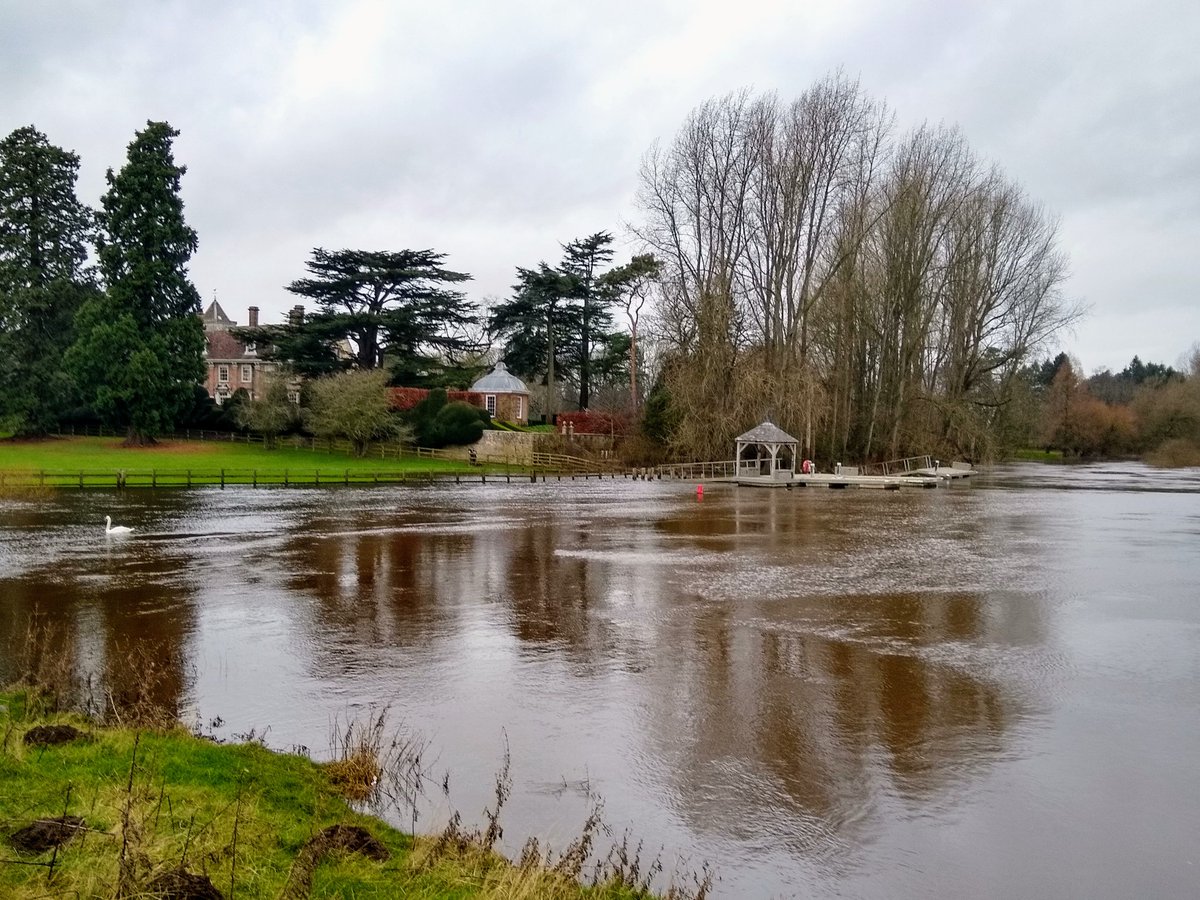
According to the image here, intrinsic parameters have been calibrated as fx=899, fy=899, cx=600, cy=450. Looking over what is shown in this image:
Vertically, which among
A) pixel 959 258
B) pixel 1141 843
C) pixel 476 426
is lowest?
pixel 1141 843

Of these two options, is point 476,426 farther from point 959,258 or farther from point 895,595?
point 895,595

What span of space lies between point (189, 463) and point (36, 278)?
20.7 m

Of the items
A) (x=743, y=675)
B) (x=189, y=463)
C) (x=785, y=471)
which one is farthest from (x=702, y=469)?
(x=743, y=675)

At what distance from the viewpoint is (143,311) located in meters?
50.9

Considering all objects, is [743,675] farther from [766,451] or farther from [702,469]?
[766,451]

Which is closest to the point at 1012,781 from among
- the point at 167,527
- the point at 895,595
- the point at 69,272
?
the point at 895,595

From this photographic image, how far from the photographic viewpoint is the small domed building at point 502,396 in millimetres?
64562

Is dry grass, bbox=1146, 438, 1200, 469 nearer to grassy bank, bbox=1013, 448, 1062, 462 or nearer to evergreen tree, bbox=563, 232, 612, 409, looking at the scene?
grassy bank, bbox=1013, 448, 1062, 462

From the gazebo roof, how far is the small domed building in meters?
23.8

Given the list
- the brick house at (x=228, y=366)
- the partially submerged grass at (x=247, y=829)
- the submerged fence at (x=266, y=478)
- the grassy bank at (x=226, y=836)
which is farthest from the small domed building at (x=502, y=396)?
the grassy bank at (x=226, y=836)

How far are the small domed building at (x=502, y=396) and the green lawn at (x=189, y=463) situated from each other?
10.2 metres

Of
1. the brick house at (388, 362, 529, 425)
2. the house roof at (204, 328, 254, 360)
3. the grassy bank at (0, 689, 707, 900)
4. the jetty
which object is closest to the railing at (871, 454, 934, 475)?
the jetty

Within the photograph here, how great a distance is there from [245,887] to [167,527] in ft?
69.8

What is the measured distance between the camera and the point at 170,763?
678cm
